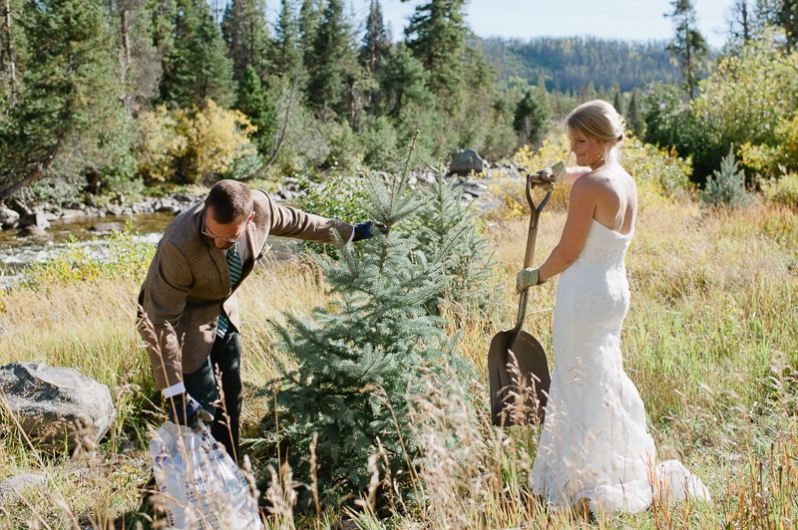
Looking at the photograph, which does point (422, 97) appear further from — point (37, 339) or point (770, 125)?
point (37, 339)

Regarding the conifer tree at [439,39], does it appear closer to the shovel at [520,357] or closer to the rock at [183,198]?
the rock at [183,198]

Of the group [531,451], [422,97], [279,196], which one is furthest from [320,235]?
[422,97]

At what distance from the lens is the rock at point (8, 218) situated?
1666 centimetres

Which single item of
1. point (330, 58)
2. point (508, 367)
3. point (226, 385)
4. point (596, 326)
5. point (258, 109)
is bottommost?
point (226, 385)

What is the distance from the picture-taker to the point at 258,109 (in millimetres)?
30562

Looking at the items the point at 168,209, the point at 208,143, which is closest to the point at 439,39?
the point at 208,143

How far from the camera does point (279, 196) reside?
24859 mm

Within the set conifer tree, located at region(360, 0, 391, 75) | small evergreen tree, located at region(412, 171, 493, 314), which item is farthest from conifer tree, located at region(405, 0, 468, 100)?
small evergreen tree, located at region(412, 171, 493, 314)

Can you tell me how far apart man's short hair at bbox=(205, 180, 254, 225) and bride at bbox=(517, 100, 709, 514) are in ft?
4.88

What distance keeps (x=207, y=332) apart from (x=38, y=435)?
1.56m

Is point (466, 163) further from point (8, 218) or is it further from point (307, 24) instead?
point (8, 218)

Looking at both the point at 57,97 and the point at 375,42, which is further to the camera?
the point at 375,42

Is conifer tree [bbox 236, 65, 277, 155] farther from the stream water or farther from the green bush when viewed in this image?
the green bush

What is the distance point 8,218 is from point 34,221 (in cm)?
100
